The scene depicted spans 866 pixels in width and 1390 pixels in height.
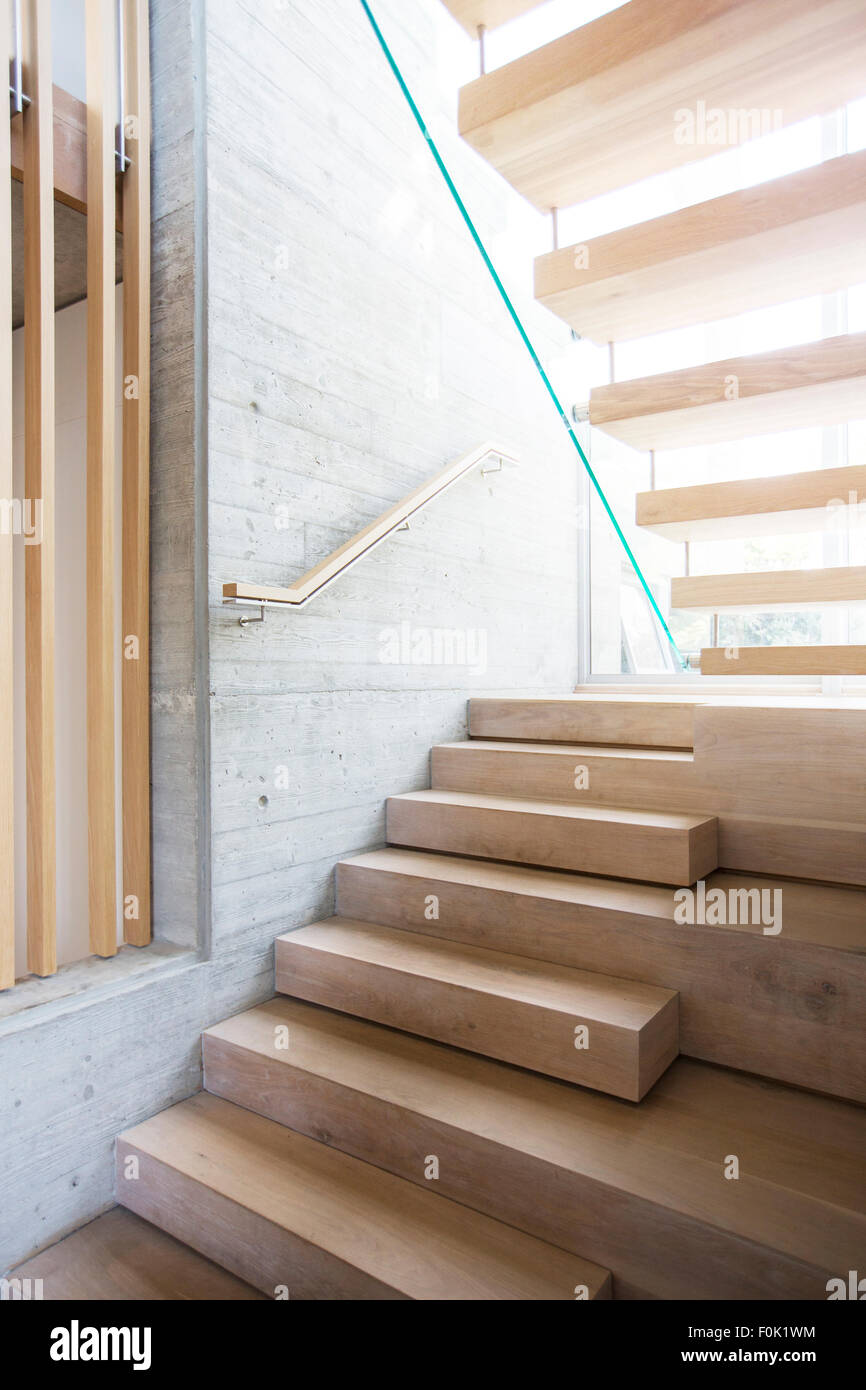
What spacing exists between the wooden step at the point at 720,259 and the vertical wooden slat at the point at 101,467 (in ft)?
3.41

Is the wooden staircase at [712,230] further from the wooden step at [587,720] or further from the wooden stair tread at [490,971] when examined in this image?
the wooden stair tread at [490,971]

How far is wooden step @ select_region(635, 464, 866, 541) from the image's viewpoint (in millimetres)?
1585

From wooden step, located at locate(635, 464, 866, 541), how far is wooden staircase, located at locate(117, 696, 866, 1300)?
0.45 meters

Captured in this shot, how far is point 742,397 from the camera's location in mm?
1535

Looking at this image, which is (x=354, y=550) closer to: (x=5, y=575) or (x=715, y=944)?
(x=5, y=575)

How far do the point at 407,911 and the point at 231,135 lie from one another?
81.9 inches

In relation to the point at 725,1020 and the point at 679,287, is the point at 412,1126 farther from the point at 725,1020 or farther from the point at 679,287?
the point at 679,287

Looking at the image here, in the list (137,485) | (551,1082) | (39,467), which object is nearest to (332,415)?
(137,485)

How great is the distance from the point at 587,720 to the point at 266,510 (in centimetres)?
124

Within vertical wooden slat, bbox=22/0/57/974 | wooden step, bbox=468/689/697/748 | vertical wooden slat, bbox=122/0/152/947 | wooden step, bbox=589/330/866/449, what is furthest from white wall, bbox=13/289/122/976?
wooden step, bbox=589/330/866/449

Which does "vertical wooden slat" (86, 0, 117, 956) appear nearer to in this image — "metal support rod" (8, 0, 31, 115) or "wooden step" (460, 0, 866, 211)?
"metal support rod" (8, 0, 31, 115)

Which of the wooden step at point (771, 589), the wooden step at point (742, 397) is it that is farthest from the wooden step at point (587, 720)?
the wooden step at point (742, 397)

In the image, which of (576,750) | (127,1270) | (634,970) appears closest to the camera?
(127,1270)

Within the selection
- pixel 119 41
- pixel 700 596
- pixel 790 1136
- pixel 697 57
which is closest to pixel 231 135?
pixel 119 41
